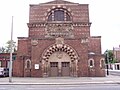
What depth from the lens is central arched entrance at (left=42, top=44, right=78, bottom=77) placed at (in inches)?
1525

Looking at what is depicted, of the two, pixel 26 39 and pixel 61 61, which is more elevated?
pixel 26 39

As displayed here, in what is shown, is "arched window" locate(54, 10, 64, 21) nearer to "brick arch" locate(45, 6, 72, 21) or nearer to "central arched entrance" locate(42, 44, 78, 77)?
"brick arch" locate(45, 6, 72, 21)

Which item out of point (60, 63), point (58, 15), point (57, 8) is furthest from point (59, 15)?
point (60, 63)

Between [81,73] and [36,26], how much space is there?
12.3 meters

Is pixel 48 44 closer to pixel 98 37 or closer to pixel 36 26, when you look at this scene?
pixel 36 26

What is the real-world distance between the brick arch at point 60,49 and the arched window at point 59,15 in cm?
640

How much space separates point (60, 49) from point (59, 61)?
2.12 metres

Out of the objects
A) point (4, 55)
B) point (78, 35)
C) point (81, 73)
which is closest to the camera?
point (81, 73)

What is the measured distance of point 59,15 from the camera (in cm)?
4322

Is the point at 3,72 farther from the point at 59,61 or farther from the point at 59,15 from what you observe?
the point at 59,15

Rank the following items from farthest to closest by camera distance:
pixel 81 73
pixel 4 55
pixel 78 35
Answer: pixel 4 55 < pixel 78 35 < pixel 81 73

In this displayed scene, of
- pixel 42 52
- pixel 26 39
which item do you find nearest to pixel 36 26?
pixel 26 39

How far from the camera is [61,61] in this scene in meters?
39.3

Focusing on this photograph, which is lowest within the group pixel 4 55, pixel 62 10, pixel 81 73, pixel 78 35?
pixel 81 73
